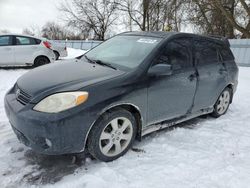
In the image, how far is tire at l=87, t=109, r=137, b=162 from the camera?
2.84 m

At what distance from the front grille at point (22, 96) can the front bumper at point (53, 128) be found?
0.21 ft

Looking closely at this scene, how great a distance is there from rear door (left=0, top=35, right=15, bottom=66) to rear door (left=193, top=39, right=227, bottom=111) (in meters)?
7.00

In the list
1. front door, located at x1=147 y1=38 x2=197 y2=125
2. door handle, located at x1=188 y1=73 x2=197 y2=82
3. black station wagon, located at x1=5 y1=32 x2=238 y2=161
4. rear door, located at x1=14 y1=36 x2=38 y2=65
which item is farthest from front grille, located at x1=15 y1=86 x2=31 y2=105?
rear door, located at x1=14 y1=36 x2=38 y2=65

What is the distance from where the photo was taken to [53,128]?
2547 millimetres

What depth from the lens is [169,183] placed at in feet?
8.75

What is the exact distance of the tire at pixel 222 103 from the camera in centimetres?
484

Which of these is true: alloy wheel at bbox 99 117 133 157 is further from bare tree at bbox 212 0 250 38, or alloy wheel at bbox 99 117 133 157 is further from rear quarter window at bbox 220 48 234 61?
bare tree at bbox 212 0 250 38

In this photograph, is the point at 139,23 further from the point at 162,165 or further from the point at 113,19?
the point at 162,165

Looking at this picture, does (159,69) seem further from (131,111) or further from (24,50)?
(24,50)

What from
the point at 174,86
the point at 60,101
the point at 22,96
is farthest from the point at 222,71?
the point at 22,96

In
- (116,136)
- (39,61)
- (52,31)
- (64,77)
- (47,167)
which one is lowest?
(47,167)

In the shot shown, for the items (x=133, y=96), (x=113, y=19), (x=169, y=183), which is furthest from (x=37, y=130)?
(x=113, y=19)

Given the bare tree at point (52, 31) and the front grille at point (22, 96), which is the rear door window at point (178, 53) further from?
the bare tree at point (52, 31)

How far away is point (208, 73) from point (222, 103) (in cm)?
99
